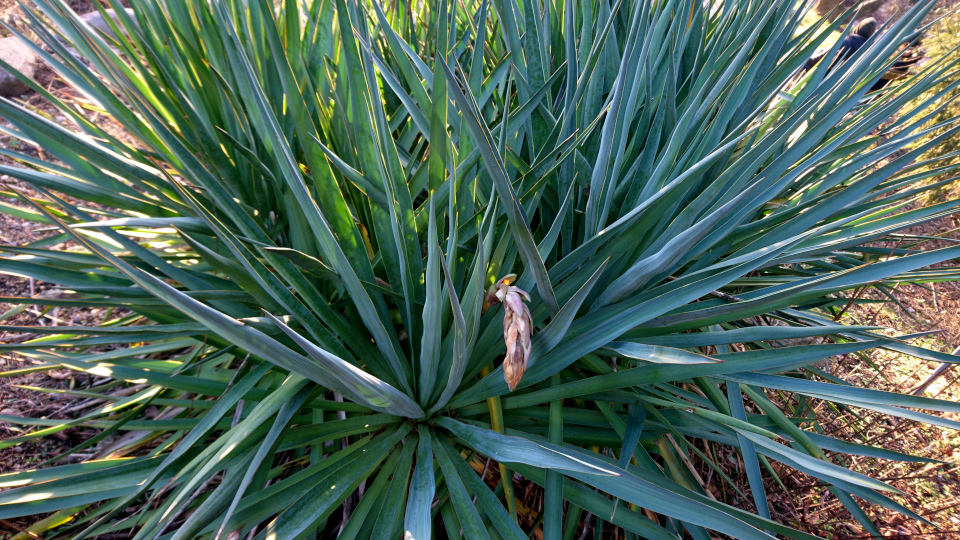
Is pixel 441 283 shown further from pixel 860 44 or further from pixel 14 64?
pixel 860 44

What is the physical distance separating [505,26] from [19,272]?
3.30 ft

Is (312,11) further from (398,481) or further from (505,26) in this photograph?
(398,481)

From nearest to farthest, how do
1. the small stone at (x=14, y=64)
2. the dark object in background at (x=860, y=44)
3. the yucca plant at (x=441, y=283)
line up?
the yucca plant at (x=441, y=283), the small stone at (x=14, y=64), the dark object in background at (x=860, y=44)

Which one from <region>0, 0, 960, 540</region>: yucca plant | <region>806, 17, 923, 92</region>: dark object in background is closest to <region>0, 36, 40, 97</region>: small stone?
<region>0, 0, 960, 540</region>: yucca plant

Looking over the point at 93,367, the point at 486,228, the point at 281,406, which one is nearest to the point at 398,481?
the point at 281,406

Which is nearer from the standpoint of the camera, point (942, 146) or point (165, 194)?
point (165, 194)

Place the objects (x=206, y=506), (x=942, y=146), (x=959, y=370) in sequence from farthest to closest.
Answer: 1. (x=942, y=146)
2. (x=959, y=370)
3. (x=206, y=506)

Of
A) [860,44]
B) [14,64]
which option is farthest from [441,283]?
[860,44]

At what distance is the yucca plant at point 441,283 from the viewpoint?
775 mm

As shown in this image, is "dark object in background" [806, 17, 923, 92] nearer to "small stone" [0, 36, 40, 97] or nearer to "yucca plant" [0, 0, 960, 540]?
"yucca plant" [0, 0, 960, 540]

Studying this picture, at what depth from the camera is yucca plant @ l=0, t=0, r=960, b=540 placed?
2.54 ft

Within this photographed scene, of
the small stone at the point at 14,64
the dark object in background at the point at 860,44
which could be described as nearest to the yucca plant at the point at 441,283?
the small stone at the point at 14,64

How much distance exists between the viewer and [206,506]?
2.32 feet

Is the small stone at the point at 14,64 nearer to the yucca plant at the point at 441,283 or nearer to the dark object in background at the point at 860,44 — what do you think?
the yucca plant at the point at 441,283
